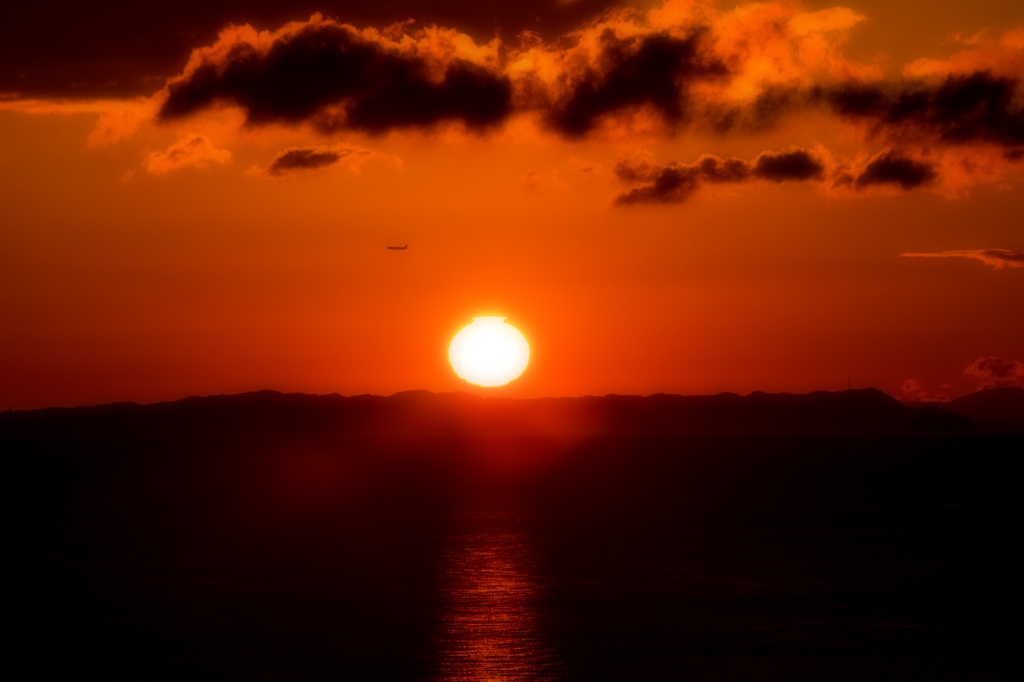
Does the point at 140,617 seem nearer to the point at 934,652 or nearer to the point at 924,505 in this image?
the point at 934,652

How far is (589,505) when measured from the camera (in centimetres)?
9700

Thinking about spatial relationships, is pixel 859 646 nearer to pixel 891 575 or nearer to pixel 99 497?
pixel 891 575

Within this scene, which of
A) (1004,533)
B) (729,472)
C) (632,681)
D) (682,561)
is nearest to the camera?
(632,681)

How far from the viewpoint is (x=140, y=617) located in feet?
138

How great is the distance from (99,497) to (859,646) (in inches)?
3535

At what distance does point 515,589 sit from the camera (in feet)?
161

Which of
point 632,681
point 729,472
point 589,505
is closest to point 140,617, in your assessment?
point 632,681

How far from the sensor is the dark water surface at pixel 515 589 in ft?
116

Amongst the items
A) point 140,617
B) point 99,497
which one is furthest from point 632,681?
point 99,497

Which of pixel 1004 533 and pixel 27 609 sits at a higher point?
pixel 27 609

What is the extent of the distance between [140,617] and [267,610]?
489 centimetres

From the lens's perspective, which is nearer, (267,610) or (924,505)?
(267,610)

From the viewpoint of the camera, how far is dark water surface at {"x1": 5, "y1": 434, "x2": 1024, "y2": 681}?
35.4m

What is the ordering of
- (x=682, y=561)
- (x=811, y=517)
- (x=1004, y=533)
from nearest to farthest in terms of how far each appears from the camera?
(x=682, y=561) → (x=1004, y=533) → (x=811, y=517)
